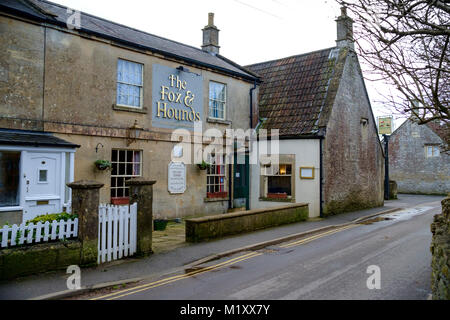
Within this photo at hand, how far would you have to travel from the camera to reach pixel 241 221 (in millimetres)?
12352

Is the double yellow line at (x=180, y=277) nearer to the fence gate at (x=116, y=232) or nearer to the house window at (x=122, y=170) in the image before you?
the fence gate at (x=116, y=232)

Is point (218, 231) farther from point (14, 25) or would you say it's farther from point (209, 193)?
point (14, 25)

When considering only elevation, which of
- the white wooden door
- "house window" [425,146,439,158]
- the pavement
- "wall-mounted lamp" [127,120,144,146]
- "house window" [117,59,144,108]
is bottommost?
the pavement

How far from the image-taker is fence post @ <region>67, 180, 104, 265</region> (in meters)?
7.94

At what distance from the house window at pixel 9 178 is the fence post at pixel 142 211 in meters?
3.36

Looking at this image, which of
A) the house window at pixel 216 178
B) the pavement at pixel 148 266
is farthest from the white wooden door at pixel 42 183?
the house window at pixel 216 178

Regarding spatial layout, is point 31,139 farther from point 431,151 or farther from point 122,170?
point 431,151

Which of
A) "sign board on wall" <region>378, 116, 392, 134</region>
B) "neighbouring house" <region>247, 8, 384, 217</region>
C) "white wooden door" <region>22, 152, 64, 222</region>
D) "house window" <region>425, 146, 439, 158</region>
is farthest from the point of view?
"house window" <region>425, 146, 439, 158</region>

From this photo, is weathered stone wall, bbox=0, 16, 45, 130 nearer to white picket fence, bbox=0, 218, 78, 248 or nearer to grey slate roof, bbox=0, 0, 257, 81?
grey slate roof, bbox=0, 0, 257, 81

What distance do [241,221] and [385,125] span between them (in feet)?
69.2

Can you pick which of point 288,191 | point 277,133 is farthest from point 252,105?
point 288,191

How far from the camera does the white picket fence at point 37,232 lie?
276 inches

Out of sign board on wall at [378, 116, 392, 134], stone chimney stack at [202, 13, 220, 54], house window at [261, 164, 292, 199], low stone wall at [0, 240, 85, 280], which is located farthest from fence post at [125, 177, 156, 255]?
sign board on wall at [378, 116, 392, 134]

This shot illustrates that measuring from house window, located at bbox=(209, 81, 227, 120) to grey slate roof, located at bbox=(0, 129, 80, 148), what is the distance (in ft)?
24.2
